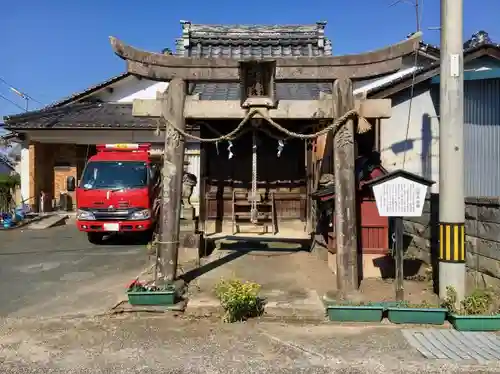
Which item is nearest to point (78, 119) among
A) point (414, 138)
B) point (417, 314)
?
point (414, 138)

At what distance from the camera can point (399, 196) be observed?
6504 mm

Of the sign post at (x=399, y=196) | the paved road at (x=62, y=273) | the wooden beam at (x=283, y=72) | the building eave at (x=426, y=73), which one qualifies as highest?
the building eave at (x=426, y=73)

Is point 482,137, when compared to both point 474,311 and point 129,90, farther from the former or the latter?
point 129,90

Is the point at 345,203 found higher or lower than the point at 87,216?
higher

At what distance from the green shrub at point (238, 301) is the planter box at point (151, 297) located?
862mm

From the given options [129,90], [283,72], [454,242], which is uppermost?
[129,90]

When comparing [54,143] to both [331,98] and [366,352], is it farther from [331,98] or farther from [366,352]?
[366,352]

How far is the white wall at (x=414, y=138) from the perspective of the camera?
10195 mm

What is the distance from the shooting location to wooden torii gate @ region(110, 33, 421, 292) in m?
7.13

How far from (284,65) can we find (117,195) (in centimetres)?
675

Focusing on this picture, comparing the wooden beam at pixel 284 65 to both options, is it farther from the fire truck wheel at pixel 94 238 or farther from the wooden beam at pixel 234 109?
the fire truck wheel at pixel 94 238

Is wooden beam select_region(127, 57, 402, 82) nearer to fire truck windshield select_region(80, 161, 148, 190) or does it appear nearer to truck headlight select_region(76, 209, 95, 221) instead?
fire truck windshield select_region(80, 161, 148, 190)

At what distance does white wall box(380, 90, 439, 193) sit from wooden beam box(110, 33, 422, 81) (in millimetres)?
3434

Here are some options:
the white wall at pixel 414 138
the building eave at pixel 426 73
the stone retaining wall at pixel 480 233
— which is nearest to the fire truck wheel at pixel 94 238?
the white wall at pixel 414 138
